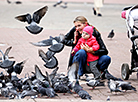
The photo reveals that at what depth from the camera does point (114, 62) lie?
23.1 ft

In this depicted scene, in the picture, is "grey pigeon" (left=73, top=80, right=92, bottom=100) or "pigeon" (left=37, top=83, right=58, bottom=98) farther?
"pigeon" (left=37, top=83, right=58, bottom=98)

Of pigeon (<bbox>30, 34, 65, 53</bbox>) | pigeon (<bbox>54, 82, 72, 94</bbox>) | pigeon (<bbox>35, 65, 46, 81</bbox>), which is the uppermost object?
pigeon (<bbox>30, 34, 65, 53</bbox>)

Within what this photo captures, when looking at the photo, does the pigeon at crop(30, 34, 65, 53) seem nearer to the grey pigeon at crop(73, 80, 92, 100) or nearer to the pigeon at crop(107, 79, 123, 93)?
the grey pigeon at crop(73, 80, 92, 100)

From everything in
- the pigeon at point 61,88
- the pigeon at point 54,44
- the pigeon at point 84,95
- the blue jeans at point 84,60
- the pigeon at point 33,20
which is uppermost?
the pigeon at point 33,20

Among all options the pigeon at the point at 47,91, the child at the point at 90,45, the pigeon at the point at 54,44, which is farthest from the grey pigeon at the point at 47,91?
the child at the point at 90,45

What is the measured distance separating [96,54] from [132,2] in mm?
23241

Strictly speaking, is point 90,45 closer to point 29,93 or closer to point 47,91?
point 47,91

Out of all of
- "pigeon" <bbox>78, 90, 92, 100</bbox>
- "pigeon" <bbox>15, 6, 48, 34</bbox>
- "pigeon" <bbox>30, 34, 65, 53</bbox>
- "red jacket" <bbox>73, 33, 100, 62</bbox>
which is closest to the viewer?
"pigeon" <bbox>78, 90, 92, 100</bbox>

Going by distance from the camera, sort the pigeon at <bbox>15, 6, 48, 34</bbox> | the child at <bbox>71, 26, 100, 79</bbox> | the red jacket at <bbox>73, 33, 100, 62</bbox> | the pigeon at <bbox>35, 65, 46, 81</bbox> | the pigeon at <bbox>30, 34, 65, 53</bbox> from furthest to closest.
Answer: the red jacket at <bbox>73, 33, 100, 62</bbox> → the child at <bbox>71, 26, 100, 79</bbox> → the pigeon at <bbox>35, 65, 46, 81</bbox> → the pigeon at <bbox>30, 34, 65, 53</bbox> → the pigeon at <bbox>15, 6, 48, 34</bbox>

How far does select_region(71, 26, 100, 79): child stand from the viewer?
501 centimetres

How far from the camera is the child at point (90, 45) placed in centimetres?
501

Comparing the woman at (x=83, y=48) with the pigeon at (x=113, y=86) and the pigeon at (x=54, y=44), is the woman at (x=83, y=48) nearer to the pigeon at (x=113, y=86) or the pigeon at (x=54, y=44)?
the pigeon at (x=54, y=44)

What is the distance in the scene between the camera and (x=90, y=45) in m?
5.16

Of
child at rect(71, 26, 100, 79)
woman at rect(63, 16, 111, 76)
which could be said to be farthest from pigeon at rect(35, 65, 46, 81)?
child at rect(71, 26, 100, 79)
